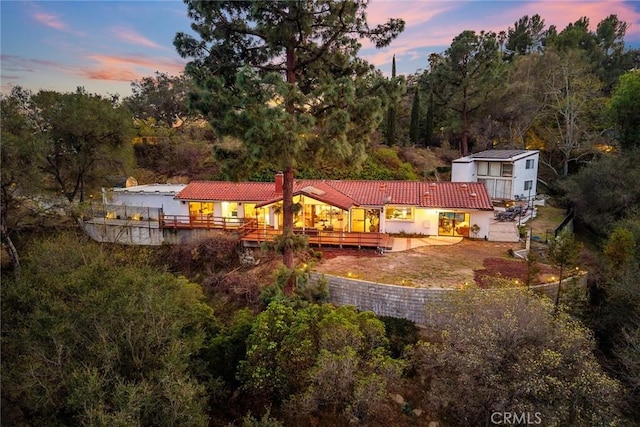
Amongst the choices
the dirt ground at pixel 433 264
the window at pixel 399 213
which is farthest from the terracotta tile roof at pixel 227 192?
the window at pixel 399 213

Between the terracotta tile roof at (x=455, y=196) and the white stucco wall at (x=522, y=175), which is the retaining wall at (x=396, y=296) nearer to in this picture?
the terracotta tile roof at (x=455, y=196)

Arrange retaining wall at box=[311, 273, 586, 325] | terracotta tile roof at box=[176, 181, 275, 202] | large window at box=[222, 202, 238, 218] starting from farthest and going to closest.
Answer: large window at box=[222, 202, 238, 218]
terracotta tile roof at box=[176, 181, 275, 202]
retaining wall at box=[311, 273, 586, 325]

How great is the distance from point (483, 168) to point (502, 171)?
1.33 meters

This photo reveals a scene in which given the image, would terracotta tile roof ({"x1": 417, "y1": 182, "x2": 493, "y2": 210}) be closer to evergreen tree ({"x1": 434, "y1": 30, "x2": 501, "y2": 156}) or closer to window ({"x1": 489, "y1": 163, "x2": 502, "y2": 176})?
window ({"x1": 489, "y1": 163, "x2": 502, "y2": 176})

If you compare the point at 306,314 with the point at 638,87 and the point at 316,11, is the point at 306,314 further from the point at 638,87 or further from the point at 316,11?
the point at 638,87

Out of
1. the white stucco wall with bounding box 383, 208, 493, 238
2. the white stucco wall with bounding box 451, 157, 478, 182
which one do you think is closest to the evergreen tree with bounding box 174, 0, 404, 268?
the white stucco wall with bounding box 383, 208, 493, 238

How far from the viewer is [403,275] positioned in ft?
48.4

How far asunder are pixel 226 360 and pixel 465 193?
16.0 meters

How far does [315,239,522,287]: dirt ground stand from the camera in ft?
47.1

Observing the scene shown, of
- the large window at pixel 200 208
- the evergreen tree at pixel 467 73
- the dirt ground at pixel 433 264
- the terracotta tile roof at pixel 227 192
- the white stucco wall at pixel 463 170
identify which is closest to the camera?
the dirt ground at pixel 433 264

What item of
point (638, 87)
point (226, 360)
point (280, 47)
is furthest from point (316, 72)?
point (638, 87)

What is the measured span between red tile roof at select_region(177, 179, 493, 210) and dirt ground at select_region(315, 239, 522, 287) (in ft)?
8.04

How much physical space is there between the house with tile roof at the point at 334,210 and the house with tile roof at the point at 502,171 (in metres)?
5.84

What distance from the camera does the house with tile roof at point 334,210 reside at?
767 inches
